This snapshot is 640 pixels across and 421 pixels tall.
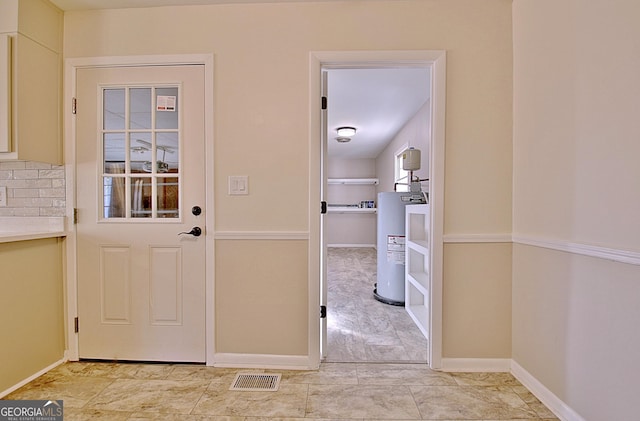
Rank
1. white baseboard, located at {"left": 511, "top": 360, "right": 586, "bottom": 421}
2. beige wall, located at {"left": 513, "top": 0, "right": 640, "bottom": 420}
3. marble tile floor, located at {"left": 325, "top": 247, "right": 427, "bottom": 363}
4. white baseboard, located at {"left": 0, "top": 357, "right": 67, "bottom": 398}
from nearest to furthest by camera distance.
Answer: beige wall, located at {"left": 513, "top": 0, "right": 640, "bottom": 420} < white baseboard, located at {"left": 511, "top": 360, "right": 586, "bottom": 421} < white baseboard, located at {"left": 0, "top": 357, "right": 67, "bottom": 398} < marble tile floor, located at {"left": 325, "top": 247, "right": 427, "bottom": 363}

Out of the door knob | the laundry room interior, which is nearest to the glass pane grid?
the door knob

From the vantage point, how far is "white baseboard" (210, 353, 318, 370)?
187cm

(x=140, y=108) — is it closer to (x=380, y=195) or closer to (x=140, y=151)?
(x=140, y=151)

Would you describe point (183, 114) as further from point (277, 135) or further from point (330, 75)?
point (330, 75)

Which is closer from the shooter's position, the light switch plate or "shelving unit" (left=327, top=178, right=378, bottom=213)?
the light switch plate

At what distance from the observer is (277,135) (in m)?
1.88

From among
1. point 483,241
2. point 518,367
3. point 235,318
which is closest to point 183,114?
point 235,318

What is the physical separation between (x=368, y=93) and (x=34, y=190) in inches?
119

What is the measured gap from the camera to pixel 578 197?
1.35 metres

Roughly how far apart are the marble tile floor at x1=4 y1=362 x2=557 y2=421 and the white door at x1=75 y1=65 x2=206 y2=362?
0.20m

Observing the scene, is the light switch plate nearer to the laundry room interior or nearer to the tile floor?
the laundry room interior

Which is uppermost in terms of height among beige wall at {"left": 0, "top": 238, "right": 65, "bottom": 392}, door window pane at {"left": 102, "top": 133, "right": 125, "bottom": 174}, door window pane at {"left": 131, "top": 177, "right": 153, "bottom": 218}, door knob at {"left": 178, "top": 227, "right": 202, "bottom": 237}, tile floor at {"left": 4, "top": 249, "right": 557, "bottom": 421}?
door window pane at {"left": 102, "top": 133, "right": 125, "bottom": 174}

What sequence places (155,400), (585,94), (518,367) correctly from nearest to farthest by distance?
1. (585,94)
2. (155,400)
3. (518,367)

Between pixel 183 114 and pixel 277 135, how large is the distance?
A: 0.63 metres
